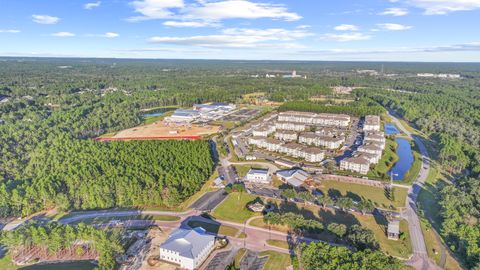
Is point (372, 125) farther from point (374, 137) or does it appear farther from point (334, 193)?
point (334, 193)

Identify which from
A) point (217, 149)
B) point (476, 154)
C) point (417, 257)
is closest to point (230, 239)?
point (417, 257)

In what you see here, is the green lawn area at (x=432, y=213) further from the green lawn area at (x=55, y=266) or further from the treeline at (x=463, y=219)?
the green lawn area at (x=55, y=266)

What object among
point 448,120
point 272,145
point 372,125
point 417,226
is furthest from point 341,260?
point 448,120

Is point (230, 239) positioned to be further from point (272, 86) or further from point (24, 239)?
point (272, 86)

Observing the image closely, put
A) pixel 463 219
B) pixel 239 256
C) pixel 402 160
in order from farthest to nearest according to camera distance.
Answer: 1. pixel 402 160
2. pixel 463 219
3. pixel 239 256

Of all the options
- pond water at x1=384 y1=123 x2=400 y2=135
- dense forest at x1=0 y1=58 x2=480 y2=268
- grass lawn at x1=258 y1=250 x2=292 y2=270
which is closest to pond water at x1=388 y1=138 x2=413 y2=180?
dense forest at x1=0 y1=58 x2=480 y2=268

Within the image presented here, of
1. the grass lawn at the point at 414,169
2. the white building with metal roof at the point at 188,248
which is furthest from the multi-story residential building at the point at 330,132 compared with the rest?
the white building with metal roof at the point at 188,248
